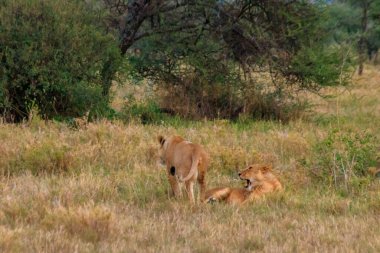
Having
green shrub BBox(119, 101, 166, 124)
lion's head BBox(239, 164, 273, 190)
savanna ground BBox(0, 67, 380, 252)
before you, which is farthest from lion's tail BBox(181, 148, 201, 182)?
green shrub BBox(119, 101, 166, 124)

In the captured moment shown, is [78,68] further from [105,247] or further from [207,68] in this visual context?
[105,247]

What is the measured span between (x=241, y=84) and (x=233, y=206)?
8507 millimetres

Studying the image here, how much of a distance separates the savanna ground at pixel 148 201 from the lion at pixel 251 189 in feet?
0.60

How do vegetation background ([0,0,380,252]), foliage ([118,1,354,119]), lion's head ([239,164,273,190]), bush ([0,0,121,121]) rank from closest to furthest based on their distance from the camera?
vegetation background ([0,0,380,252])
lion's head ([239,164,273,190])
bush ([0,0,121,121])
foliage ([118,1,354,119])

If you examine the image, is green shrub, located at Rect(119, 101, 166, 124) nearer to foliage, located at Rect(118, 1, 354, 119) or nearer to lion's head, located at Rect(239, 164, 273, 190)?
foliage, located at Rect(118, 1, 354, 119)

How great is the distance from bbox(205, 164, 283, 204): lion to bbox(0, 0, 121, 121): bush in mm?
5764

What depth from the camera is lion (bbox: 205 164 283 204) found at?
7055mm

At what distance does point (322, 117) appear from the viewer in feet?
50.7

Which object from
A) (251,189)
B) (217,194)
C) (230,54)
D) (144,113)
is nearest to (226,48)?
(230,54)

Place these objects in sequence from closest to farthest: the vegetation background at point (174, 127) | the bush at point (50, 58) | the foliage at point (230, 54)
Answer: the vegetation background at point (174, 127)
the bush at point (50, 58)
the foliage at point (230, 54)

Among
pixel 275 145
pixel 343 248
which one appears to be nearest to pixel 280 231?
pixel 343 248

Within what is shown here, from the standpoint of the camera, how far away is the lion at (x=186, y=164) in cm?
679

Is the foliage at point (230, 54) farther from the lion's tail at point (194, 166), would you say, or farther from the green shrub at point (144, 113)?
the lion's tail at point (194, 166)

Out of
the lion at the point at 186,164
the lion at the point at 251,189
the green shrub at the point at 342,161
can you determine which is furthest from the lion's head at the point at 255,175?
the green shrub at the point at 342,161
